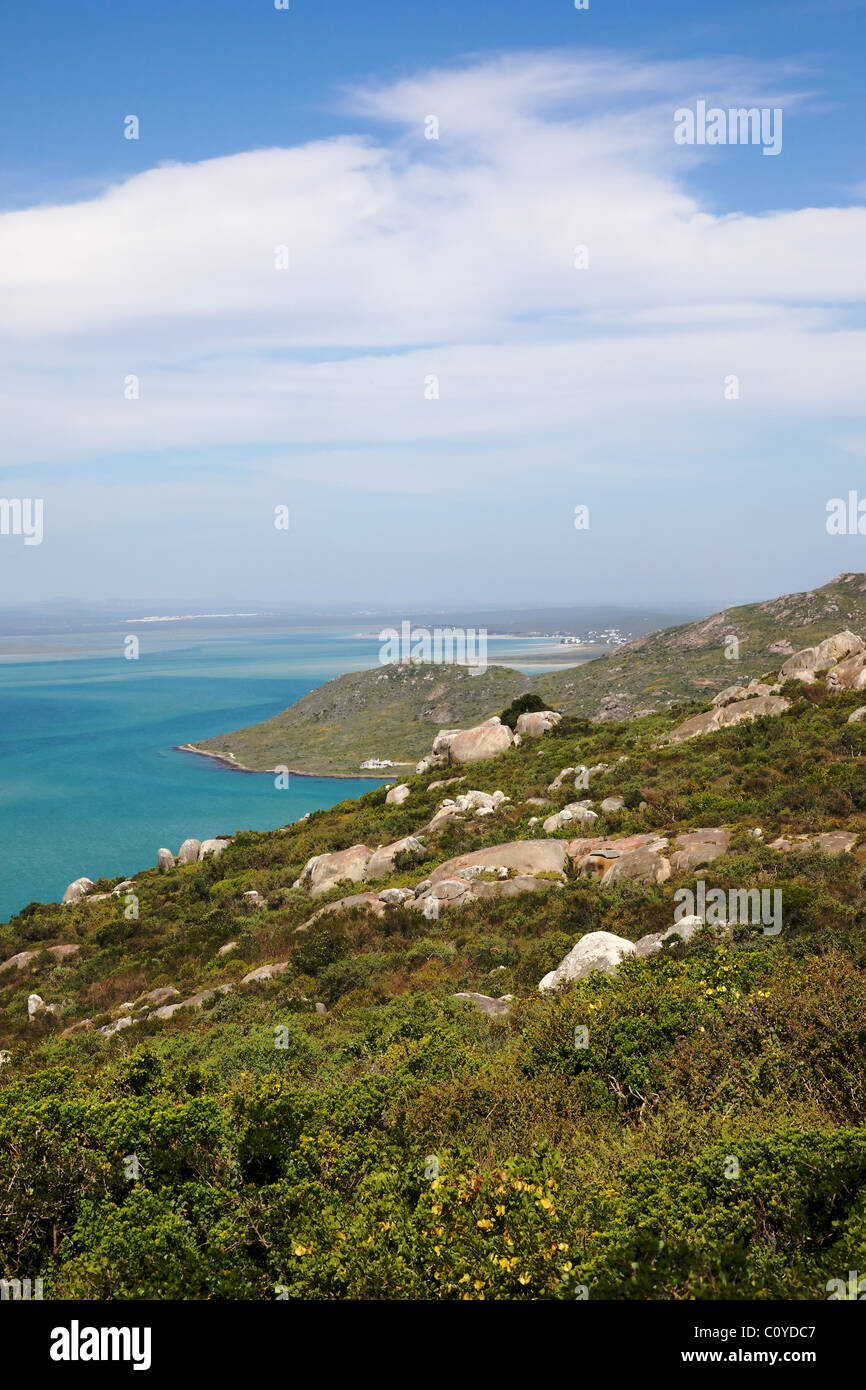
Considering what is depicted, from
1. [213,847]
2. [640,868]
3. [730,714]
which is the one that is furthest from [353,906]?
[730,714]

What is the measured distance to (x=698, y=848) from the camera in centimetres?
2283

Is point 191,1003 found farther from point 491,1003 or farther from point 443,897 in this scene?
point 491,1003

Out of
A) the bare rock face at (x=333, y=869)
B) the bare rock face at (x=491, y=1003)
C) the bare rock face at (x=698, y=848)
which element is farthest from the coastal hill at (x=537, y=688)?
the bare rock face at (x=491, y=1003)

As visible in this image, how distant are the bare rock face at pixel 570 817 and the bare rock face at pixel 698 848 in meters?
5.56

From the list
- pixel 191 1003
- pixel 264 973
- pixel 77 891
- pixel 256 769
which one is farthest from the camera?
pixel 256 769

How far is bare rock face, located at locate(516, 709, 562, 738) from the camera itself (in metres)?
48.0

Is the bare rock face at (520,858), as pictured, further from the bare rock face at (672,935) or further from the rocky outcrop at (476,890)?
the bare rock face at (672,935)

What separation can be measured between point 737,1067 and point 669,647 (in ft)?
294

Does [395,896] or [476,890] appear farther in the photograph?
[395,896]

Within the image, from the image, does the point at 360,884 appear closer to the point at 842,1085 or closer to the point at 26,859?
the point at 842,1085

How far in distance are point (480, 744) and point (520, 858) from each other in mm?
21379

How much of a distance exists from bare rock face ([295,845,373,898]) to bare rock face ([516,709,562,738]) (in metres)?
17.6

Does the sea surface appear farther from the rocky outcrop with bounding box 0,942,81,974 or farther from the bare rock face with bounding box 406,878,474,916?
the bare rock face with bounding box 406,878,474,916

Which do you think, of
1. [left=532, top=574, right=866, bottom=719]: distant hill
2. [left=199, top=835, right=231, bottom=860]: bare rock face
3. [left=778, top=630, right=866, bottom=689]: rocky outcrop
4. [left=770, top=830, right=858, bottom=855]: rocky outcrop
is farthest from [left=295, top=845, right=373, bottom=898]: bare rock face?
[left=532, top=574, right=866, bottom=719]: distant hill
